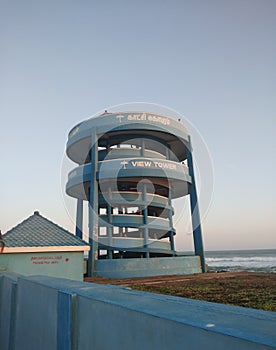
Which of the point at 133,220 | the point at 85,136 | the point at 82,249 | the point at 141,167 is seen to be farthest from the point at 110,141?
the point at 82,249

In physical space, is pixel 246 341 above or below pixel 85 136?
below

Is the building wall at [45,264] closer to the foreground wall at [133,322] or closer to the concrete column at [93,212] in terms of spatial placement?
the foreground wall at [133,322]

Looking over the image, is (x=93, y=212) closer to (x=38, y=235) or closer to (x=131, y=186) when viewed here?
(x=131, y=186)

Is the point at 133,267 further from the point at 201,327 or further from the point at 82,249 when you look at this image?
the point at 201,327

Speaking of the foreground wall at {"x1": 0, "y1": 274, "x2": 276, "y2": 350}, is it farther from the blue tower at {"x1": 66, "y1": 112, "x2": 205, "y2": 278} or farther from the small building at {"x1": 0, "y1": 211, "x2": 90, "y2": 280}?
the blue tower at {"x1": 66, "y1": 112, "x2": 205, "y2": 278}

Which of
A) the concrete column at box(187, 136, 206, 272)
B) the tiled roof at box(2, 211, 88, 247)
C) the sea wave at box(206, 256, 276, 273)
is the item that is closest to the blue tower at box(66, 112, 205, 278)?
the concrete column at box(187, 136, 206, 272)

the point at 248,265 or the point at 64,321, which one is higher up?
the point at 64,321

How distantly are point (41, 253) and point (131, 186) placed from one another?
2100cm

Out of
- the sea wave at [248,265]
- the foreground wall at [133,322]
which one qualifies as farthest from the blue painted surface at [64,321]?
the sea wave at [248,265]

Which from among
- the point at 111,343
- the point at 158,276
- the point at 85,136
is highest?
the point at 85,136

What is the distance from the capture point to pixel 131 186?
1299 inches

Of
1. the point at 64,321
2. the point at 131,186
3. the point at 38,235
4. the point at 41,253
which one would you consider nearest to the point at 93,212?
the point at 131,186

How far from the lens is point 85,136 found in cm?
3039

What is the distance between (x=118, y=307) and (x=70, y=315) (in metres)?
1.30
